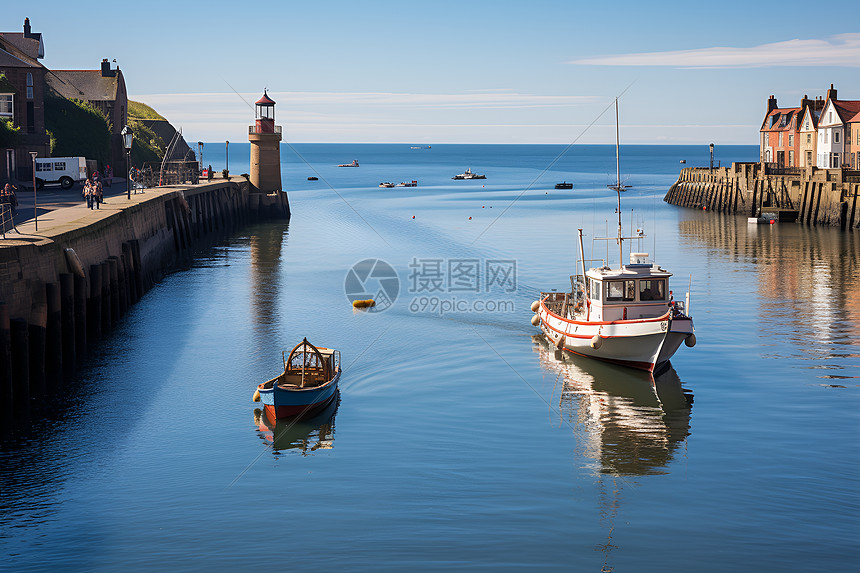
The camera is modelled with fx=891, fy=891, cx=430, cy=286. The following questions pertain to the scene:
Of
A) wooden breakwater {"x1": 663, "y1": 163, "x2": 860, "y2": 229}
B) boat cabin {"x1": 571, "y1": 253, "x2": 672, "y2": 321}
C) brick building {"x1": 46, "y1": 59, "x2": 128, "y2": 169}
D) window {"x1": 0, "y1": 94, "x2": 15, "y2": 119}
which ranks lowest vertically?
boat cabin {"x1": 571, "y1": 253, "x2": 672, "y2": 321}

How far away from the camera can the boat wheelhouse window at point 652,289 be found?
33.2 meters

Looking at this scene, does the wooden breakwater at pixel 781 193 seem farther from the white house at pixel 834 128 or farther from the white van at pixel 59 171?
the white van at pixel 59 171

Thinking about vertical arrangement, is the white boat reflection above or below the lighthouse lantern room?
below

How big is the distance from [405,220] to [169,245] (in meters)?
44.0

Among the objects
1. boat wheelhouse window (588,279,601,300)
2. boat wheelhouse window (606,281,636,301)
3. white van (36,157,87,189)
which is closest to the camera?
boat wheelhouse window (606,281,636,301)

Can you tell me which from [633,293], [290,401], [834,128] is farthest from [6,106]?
[834,128]

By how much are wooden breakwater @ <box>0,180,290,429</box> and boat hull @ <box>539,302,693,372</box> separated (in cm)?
1902

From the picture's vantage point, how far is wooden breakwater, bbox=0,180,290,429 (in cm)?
2797

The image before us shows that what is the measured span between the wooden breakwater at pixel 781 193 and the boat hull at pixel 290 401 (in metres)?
66.3

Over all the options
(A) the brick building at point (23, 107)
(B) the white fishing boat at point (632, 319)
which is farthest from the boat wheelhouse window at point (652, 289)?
(A) the brick building at point (23, 107)

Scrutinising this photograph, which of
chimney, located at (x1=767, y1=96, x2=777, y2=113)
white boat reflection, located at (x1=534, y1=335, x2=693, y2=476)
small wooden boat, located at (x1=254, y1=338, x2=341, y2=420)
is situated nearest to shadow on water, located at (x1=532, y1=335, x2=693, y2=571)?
white boat reflection, located at (x1=534, y1=335, x2=693, y2=476)

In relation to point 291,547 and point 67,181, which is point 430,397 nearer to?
point 291,547

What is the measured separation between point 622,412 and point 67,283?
68.8 ft

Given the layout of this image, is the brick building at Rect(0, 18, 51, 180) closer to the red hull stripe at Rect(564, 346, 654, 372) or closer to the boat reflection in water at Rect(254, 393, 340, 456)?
the boat reflection in water at Rect(254, 393, 340, 456)
